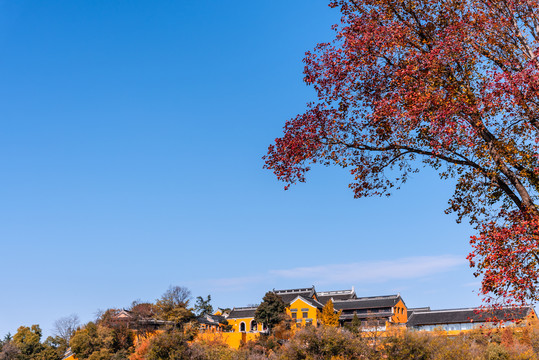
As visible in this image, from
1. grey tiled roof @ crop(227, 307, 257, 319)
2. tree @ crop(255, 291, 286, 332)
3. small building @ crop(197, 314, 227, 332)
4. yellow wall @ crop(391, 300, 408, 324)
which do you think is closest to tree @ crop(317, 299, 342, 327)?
tree @ crop(255, 291, 286, 332)

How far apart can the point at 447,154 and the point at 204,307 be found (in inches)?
2689

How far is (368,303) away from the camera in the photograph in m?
51.4

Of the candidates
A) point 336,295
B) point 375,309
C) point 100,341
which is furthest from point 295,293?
point 100,341

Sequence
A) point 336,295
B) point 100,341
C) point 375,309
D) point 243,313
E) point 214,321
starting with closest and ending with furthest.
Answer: point 100,341, point 375,309, point 243,313, point 214,321, point 336,295

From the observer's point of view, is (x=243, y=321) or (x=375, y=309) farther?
(x=243, y=321)

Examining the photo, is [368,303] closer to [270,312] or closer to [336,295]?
[336,295]

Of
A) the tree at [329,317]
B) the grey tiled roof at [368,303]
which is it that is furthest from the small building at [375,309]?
the tree at [329,317]

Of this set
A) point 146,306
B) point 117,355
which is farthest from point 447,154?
point 146,306

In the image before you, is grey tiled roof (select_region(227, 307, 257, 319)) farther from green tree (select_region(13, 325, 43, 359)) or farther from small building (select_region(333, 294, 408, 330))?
green tree (select_region(13, 325, 43, 359))

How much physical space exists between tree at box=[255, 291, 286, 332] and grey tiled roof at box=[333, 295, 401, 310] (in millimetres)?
9540

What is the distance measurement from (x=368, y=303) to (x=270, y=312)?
12.7m

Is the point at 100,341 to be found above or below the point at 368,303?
below

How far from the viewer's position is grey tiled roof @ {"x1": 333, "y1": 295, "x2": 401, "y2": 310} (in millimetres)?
50250

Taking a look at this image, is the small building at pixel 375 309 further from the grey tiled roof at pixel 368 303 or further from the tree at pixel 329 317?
the tree at pixel 329 317
